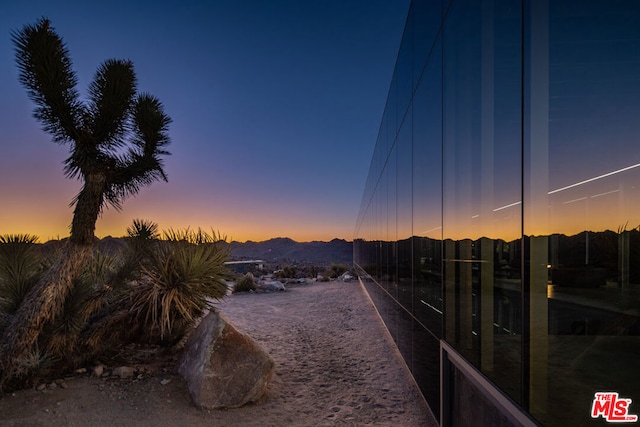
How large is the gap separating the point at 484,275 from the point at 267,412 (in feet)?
10.5

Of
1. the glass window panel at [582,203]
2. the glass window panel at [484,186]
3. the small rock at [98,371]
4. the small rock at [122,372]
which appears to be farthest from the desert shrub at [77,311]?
the glass window panel at [582,203]

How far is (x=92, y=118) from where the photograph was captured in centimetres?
512

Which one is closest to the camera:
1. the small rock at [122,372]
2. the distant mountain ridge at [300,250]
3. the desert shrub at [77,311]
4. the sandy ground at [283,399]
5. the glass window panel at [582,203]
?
the glass window panel at [582,203]

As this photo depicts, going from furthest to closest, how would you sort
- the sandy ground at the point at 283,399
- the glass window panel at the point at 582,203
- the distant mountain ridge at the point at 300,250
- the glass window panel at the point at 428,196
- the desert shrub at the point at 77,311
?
the distant mountain ridge at the point at 300,250 → the desert shrub at the point at 77,311 → the glass window panel at the point at 428,196 → the sandy ground at the point at 283,399 → the glass window panel at the point at 582,203

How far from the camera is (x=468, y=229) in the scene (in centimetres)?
326

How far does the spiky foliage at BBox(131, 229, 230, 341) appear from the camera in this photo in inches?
200

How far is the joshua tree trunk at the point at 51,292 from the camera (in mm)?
4266

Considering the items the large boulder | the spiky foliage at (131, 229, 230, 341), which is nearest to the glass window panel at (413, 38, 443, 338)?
the large boulder

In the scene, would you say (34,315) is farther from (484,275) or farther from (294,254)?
(294,254)

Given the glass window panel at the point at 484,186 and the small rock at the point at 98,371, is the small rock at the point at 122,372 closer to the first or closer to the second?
the small rock at the point at 98,371

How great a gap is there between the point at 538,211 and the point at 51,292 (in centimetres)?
573

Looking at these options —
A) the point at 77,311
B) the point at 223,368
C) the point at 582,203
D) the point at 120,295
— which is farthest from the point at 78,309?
the point at 582,203

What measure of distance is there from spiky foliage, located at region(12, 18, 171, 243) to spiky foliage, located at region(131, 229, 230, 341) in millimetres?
1080

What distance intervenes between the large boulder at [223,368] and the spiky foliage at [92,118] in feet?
7.78
